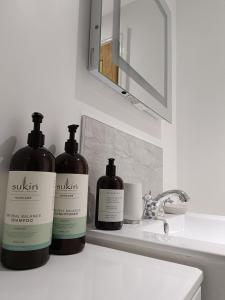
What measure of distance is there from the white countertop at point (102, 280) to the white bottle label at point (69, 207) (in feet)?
0.14

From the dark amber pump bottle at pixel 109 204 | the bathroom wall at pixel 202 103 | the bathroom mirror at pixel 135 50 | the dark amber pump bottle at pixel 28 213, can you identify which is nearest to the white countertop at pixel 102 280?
the dark amber pump bottle at pixel 28 213

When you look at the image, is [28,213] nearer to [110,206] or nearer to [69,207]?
[69,207]

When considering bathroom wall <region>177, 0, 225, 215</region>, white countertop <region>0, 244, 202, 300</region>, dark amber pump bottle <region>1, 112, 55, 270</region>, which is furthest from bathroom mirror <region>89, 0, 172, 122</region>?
white countertop <region>0, 244, 202, 300</region>

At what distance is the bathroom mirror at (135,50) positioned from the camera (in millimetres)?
636

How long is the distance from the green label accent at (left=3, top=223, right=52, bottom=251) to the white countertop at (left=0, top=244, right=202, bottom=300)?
3 cm

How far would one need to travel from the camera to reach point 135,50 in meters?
0.83

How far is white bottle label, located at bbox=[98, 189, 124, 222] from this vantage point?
0.51 meters

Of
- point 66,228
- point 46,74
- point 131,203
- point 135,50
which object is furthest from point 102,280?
point 135,50

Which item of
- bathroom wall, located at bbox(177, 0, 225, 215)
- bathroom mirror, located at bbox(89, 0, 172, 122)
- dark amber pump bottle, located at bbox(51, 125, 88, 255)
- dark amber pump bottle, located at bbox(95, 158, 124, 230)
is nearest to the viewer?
dark amber pump bottle, located at bbox(51, 125, 88, 255)

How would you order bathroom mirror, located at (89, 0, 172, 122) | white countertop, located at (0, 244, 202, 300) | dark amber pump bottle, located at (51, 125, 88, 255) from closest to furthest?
white countertop, located at (0, 244, 202, 300) → dark amber pump bottle, located at (51, 125, 88, 255) → bathroom mirror, located at (89, 0, 172, 122)

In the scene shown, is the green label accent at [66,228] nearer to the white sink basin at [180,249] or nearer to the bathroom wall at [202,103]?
the white sink basin at [180,249]

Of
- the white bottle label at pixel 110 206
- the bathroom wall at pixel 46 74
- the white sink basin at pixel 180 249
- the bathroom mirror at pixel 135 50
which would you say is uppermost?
the bathroom mirror at pixel 135 50

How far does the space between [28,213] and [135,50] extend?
0.70m

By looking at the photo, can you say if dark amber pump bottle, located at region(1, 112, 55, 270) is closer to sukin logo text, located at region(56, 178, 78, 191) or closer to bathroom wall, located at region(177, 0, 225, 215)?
sukin logo text, located at region(56, 178, 78, 191)
